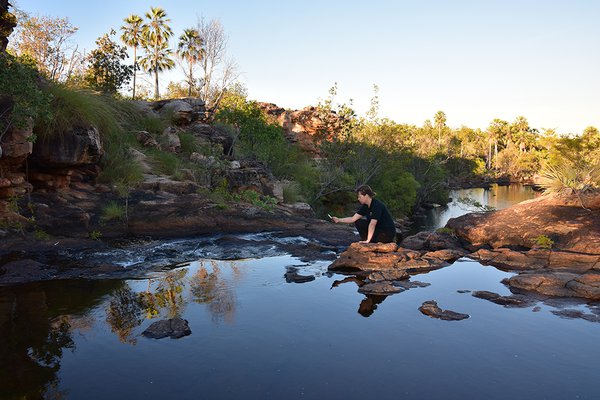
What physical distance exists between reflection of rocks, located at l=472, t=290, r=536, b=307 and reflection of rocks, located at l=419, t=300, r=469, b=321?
38.7 inches

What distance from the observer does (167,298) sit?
22.7 ft

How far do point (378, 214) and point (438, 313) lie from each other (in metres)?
3.37

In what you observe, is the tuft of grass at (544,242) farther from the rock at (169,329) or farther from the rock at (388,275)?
the rock at (169,329)

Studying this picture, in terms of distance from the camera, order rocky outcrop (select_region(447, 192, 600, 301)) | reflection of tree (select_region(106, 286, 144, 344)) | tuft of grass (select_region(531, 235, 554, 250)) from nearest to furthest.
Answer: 1. reflection of tree (select_region(106, 286, 144, 344))
2. rocky outcrop (select_region(447, 192, 600, 301))
3. tuft of grass (select_region(531, 235, 554, 250))

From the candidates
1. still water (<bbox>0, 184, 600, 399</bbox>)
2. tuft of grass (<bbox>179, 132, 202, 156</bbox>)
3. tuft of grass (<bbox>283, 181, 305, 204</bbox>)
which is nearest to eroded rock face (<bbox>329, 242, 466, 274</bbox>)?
still water (<bbox>0, 184, 600, 399</bbox>)

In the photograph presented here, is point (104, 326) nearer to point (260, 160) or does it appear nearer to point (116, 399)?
point (116, 399)

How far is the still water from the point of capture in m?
4.28

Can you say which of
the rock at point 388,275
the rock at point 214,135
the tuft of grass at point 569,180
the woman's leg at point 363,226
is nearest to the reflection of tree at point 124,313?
the rock at point 388,275

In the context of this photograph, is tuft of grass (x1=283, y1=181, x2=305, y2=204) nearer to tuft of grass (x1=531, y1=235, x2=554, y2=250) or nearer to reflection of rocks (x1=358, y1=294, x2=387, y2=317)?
tuft of grass (x1=531, y1=235, x2=554, y2=250)

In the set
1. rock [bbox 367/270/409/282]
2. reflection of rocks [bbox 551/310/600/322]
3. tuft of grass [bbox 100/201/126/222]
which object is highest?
tuft of grass [bbox 100/201/126/222]

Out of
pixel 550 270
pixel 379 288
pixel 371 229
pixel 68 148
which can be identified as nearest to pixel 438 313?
pixel 379 288

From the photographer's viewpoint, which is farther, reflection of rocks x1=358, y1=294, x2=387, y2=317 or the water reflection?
reflection of rocks x1=358, y1=294, x2=387, y2=317

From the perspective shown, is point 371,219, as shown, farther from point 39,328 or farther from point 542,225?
point 39,328

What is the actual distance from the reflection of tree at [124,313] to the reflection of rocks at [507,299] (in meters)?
5.22
